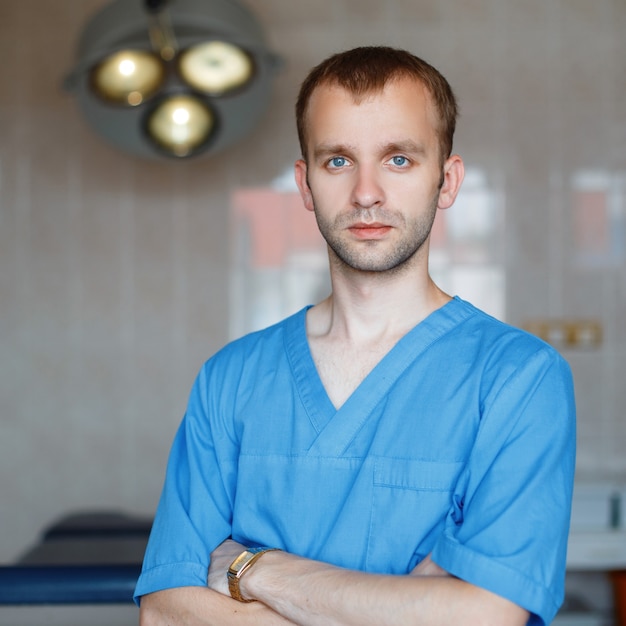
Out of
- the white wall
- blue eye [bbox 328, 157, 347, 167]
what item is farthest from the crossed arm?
the white wall

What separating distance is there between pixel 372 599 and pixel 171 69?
4.70ft

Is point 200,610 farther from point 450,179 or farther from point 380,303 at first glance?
point 450,179

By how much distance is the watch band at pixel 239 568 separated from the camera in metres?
1.10

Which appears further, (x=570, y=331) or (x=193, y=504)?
(x=570, y=331)

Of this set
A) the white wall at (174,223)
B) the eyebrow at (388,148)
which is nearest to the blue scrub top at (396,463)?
the eyebrow at (388,148)

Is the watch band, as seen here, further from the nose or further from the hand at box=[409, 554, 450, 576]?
the nose

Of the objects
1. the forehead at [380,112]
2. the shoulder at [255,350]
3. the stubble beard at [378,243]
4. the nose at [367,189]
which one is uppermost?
the forehead at [380,112]

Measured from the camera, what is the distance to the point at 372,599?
3.26 feet

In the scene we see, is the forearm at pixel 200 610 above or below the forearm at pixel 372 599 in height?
below

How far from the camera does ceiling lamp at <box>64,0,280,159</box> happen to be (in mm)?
2035

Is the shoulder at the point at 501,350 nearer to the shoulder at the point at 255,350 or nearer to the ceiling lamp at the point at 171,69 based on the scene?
the shoulder at the point at 255,350

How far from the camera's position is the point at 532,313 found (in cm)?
309

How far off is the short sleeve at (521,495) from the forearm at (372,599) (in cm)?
2

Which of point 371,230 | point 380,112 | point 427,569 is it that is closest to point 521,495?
point 427,569
